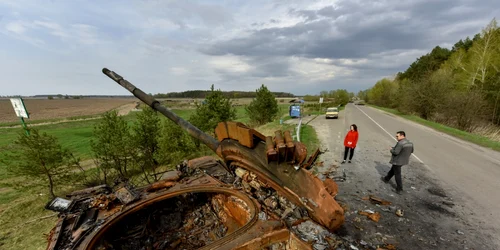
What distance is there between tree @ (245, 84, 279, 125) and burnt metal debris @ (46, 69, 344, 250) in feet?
80.7

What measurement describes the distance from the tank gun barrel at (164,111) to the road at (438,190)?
372 cm

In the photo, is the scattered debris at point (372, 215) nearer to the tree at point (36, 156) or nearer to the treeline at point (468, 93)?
the tree at point (36, 156)

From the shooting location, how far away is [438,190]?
691cm

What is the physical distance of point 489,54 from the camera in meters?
24.2

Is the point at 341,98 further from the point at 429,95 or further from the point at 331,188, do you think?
the point at 331,188

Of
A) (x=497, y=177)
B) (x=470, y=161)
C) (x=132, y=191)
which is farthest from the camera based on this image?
(x=470, y=161)

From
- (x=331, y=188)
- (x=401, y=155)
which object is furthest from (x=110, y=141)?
(x=401, y=155)

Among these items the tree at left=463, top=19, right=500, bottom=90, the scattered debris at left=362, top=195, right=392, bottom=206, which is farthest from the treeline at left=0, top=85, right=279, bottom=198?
the tree at left=463, top=19, right=500, bottom=90

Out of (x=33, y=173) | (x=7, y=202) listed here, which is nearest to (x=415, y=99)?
(x=33, y=173)

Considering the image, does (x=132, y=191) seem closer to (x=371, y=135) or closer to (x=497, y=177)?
(x=497, y=177)

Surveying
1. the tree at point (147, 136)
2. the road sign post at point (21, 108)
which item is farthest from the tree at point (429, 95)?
the road sign post at point (21, 108)

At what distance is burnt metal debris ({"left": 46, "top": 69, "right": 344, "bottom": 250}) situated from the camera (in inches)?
113

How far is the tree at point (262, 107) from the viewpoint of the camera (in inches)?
1156

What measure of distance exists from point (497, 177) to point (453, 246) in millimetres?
6467
